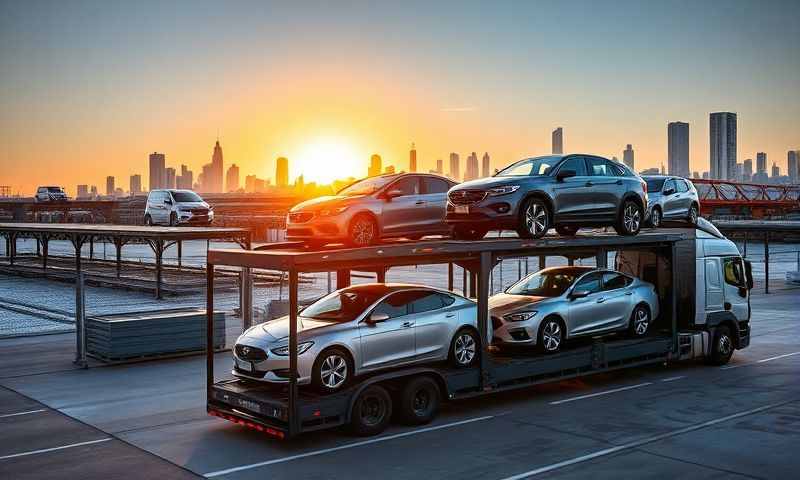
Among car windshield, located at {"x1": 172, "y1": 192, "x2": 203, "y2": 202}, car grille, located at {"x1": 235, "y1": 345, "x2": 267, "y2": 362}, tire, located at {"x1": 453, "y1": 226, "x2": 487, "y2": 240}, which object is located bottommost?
car grille, located at {"x1": 235, "y1": 345, "x2": 267, "y2": 362}

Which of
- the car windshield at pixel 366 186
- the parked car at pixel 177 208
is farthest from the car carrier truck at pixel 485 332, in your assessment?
the parked car at pixel 177 208

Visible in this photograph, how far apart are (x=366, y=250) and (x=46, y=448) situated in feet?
16.7

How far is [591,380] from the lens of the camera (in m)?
16.1

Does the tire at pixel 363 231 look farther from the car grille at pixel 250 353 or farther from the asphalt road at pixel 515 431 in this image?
the asphalt road at pixel 515 431

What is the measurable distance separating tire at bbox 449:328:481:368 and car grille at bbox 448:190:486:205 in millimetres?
2612

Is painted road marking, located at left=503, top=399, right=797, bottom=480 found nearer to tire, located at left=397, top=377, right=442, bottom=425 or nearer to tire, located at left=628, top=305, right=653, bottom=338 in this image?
tire, located at left=397, top=377, right=442, bottom=425

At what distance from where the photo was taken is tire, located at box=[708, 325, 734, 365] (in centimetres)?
1738

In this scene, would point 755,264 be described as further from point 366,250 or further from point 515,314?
point 366,250

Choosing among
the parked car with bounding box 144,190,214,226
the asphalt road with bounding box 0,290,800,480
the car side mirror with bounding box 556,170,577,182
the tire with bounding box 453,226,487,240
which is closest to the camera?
the asphalt road with bounding box 0,290,800,480

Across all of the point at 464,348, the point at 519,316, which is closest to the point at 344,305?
the point at 464,348

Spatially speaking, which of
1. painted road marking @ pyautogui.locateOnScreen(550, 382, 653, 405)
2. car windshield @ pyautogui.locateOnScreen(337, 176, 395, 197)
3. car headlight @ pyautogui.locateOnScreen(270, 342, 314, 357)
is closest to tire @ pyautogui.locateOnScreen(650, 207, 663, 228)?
painted road marking @ pyautogui.locateOnScreen(550, 382, 653, 405)

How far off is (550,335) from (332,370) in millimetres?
4744

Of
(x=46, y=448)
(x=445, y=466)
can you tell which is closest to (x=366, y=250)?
(x=445, y=466)

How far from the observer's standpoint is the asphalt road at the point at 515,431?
10227 mm
